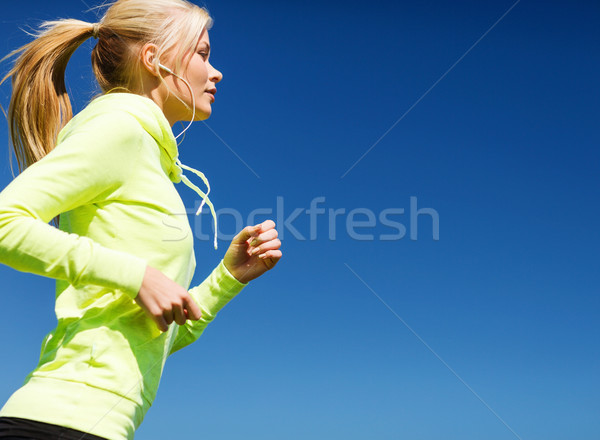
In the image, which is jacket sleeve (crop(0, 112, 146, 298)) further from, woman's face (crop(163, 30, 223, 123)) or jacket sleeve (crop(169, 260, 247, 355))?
jacket sleeve (crop(169, 260, 247, 355))

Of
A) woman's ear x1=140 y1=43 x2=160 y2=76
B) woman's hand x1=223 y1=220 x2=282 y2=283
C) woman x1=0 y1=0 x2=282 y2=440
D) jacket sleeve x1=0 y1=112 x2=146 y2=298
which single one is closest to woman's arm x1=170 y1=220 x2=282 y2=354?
woman's hand x1=223 y1=220 x2=282 y2=283

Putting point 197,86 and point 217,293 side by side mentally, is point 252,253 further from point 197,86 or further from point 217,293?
point 197,86

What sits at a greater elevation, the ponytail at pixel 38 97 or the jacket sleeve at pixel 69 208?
the ponytail at pixel 38 97

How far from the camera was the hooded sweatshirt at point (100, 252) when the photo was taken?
1.35m

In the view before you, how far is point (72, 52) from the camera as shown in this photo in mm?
1959

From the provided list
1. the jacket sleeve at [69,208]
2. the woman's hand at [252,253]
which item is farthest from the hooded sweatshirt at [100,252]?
the woman's hand at [252,253]

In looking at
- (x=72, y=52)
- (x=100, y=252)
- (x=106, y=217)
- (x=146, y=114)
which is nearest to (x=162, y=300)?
(x=100, y=252)

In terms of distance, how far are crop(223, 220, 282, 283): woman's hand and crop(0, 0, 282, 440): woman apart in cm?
39

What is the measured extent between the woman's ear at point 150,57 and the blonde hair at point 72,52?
15 millimetres

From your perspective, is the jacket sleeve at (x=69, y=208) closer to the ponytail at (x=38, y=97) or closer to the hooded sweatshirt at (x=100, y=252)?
the hooded sweatshirt at (x=100, y=252)

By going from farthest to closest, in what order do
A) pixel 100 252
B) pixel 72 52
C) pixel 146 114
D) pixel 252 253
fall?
pixel 252 253 → pixel 72 52 → pixel 146 114 → pixel 100 252

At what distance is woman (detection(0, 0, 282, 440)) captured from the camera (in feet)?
4.44

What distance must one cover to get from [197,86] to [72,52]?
0.44 m

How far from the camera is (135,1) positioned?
73.8 inches
